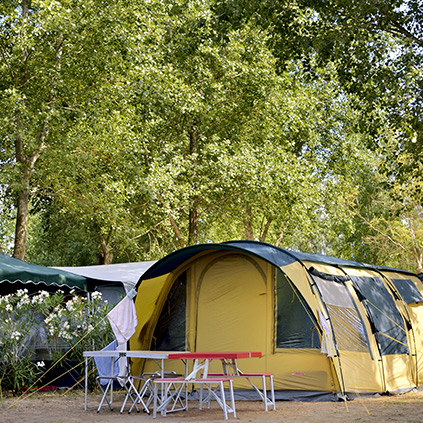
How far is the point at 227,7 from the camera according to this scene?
912 centimetres

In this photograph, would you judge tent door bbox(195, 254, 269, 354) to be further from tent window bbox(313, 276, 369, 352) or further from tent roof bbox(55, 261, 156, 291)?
tent roof bbox(55, 261, 156, 291)

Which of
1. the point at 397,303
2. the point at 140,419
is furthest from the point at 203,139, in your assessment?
the point at 140,419

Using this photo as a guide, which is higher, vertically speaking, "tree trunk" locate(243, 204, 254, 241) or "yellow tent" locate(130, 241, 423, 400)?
"tree trunk" locate(243, 204, 254, 241)

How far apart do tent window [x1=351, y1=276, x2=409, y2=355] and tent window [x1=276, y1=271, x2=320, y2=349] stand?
111 centimetres

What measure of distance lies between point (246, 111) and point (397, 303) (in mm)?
9509

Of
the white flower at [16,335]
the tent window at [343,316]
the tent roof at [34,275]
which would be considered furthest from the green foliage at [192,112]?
the white flower at [16,335]

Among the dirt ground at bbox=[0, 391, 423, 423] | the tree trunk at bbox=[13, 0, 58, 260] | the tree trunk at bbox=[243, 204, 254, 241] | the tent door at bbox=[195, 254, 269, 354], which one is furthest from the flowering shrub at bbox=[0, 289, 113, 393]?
the tree trunk at bbox=[243, 204, 254, 241]

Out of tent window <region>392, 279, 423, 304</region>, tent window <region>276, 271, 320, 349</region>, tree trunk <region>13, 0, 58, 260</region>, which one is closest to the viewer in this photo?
tent window <region>276, 271, 320, 349</region>

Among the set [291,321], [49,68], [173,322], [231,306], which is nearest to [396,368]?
[291,321]

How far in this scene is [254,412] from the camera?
22.8ft

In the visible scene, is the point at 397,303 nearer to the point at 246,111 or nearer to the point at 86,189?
the point at 86,189

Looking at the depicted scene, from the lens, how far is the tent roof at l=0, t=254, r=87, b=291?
9.13 metres

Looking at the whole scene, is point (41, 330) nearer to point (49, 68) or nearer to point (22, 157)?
point (22, 157)

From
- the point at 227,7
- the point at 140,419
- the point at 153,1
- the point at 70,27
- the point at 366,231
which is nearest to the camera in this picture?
the point at 140,419
